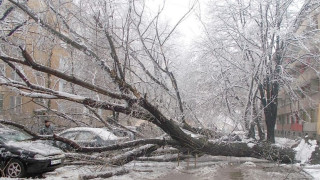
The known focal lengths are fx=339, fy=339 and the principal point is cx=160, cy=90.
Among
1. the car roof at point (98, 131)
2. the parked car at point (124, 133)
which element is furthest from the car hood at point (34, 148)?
the parked car at point (124, 133)

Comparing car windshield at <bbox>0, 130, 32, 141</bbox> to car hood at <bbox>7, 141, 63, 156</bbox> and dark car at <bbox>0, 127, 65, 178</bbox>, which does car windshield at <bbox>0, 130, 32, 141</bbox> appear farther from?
car hood at <bbox>7, 141, 63, 156</bbox>

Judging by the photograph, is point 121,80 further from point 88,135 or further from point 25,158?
point 88,135

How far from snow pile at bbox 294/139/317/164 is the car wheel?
7.79m

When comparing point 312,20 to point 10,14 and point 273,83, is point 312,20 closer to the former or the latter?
point 273,83

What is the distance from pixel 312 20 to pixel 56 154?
1116 centimetres

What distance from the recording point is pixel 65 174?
884 centimetres

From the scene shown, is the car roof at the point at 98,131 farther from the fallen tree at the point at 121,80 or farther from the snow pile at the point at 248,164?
the snow pile at the point at 248,164

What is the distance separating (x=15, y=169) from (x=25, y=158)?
341mm

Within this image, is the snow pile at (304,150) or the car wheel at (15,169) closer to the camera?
the car wheel at (15,169)

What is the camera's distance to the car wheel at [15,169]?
26.5ft

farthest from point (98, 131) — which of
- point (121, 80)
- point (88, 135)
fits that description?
point (121, 80)

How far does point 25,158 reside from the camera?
814 cm

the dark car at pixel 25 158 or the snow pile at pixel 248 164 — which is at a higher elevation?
the dark car at pixel 25 158

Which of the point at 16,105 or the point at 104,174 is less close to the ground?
the point at 16,105
